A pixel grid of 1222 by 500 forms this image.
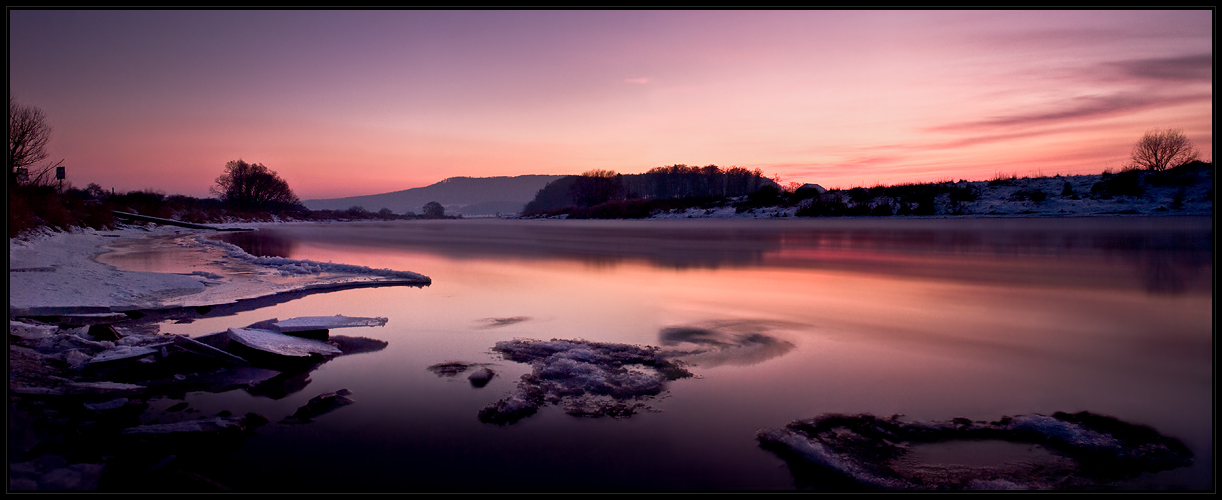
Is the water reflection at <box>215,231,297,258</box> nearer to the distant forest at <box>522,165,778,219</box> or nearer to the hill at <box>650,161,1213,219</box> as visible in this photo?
the hill at <box>650,161,1213,219</box>

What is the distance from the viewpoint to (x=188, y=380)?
11.4 feet

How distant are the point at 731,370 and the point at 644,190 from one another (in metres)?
106

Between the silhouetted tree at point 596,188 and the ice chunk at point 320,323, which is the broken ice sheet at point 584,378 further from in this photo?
the silhouetted tree at point 596,188

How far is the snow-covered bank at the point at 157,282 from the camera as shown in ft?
19.2

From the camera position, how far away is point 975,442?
2600mm

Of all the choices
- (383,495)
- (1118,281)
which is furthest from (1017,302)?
(383,495)

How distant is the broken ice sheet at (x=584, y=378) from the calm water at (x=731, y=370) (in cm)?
11

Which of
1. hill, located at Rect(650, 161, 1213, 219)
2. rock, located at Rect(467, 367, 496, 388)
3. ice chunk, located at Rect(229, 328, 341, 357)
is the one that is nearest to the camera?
rock, located at Rect(467, 367, 496, 388)

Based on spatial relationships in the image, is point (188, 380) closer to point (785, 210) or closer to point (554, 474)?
point (554, 474)

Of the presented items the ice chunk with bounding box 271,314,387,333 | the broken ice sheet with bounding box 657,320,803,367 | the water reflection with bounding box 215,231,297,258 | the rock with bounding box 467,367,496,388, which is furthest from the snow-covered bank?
the broken ice sheet with bounding box 657,320,803,367

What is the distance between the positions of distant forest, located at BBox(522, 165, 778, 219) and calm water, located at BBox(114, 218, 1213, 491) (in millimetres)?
38333

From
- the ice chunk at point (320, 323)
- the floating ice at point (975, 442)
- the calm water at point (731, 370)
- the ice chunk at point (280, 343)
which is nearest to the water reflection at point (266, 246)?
the calm water at point (731, 370)

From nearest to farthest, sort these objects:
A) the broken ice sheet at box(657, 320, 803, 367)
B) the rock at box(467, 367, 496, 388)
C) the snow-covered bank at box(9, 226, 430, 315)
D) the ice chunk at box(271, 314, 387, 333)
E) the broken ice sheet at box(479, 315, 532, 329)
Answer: the rock at box(467, 367, 496, 388)
the broken ice sheet at box(657, 320, 803, 367)
the ice chunk at box(271, 314, 387, 333)
the broken ice sheet at box(479, 315, 532, 329)
the snow-covered bank at box(9, 226, 430, 315)

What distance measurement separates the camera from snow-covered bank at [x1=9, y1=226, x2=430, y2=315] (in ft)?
19.2
